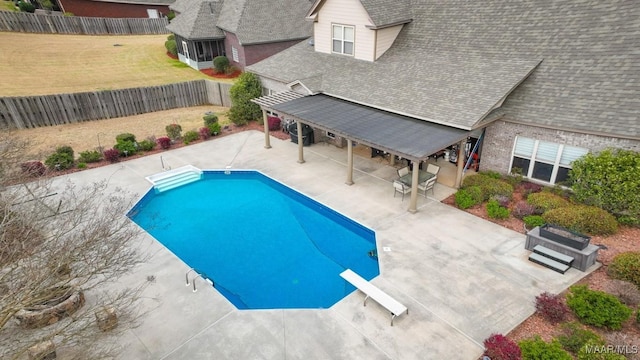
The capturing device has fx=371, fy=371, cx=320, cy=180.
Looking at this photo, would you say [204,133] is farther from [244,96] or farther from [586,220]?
[586,220]

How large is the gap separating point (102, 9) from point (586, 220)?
199ft

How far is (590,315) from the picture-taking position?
1023cm

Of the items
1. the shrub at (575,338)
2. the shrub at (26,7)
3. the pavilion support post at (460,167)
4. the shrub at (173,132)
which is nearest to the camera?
the shrub at (575,338)

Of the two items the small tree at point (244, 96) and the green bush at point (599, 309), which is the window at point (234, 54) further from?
the green bush at point (599, 309)

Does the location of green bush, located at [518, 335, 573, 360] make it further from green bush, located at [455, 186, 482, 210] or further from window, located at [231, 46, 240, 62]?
window, located at [231, 46, 240, 62]

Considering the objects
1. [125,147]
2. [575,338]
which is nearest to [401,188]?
[575,338]

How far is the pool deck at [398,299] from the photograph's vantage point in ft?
32.9

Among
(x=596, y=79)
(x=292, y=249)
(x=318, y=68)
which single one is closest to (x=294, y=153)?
(x=318, y=68)

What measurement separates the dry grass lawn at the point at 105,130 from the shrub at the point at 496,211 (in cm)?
1970

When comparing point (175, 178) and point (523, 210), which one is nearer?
point (523, 210)

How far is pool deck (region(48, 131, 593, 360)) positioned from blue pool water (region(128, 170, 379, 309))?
2.52ft

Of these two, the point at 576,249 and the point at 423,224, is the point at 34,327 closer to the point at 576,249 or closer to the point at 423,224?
the point at 423,224

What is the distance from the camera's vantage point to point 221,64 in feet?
123

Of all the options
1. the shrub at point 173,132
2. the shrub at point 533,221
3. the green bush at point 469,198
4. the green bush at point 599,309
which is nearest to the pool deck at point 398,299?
the green bush at point 469,198
